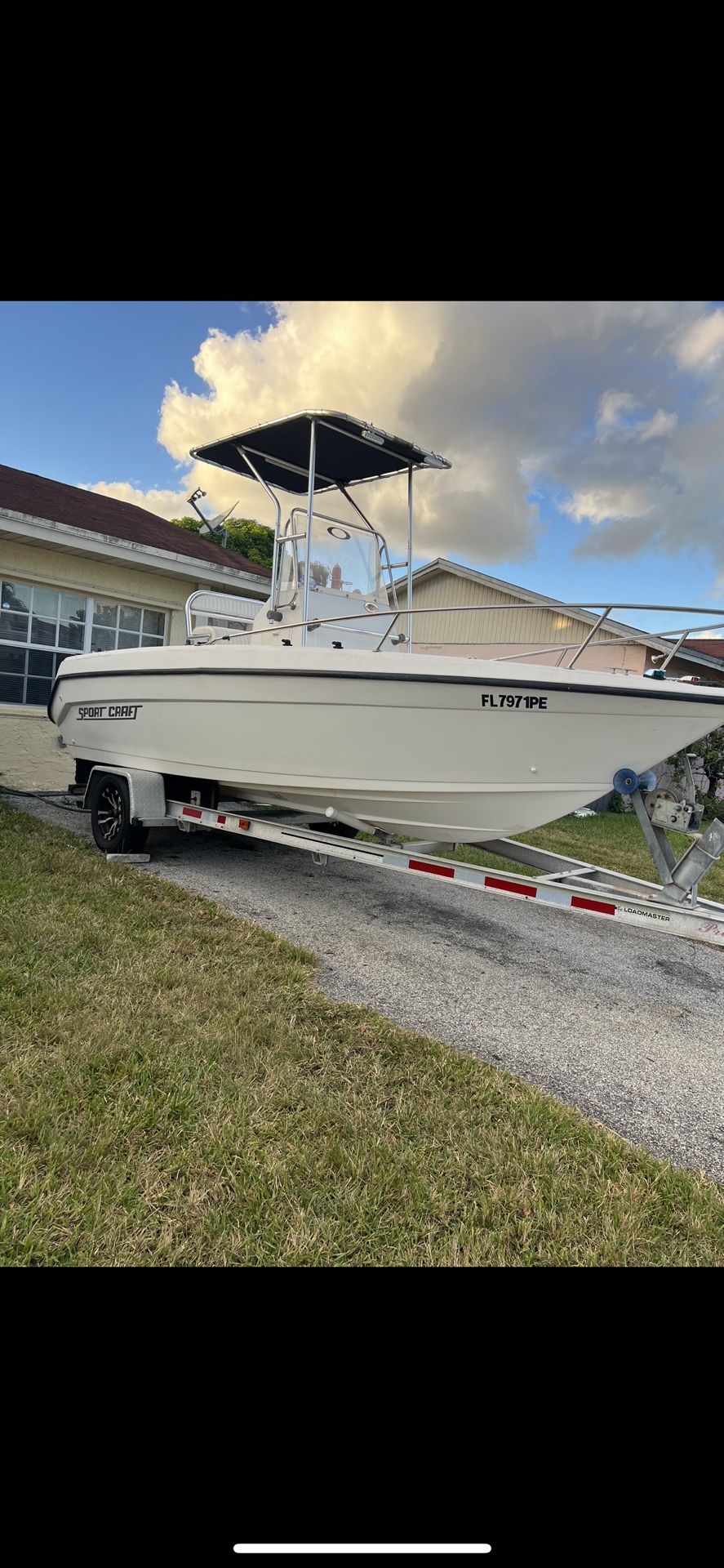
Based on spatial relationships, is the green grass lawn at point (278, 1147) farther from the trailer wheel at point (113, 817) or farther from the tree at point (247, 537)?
the tree at point (247, 537)

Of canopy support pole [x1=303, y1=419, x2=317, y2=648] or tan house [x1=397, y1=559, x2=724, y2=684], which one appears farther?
tan house [x1=397, y1=559, x2=724, y2=684]

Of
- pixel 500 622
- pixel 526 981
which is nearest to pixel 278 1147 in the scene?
pixel 526 981

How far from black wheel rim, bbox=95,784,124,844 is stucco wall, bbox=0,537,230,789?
2.79m

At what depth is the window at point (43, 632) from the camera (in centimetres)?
812

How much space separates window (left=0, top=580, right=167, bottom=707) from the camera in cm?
812

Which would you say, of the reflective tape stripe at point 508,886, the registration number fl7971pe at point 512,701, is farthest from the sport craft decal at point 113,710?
the reflective tape stripe at point 508,886

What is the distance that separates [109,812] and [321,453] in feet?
10.1

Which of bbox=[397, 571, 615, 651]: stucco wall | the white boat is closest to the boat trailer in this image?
the white boat

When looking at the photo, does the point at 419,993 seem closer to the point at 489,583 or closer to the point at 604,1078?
the point at 604,1078

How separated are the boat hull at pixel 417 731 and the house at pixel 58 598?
432 cm

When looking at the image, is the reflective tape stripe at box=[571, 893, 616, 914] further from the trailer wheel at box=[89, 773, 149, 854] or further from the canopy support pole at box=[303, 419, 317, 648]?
the trailer wheel at box=[89, 773, 149, 854]

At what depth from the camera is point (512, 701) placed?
3205 millimetres
